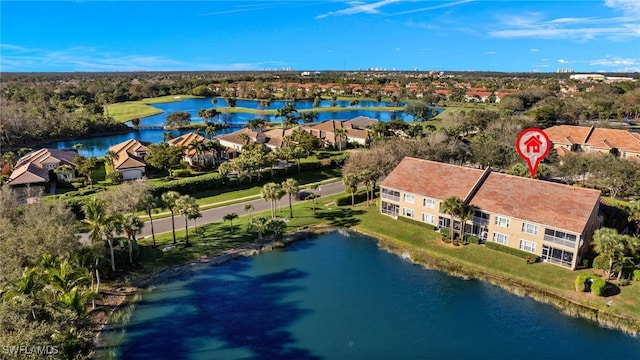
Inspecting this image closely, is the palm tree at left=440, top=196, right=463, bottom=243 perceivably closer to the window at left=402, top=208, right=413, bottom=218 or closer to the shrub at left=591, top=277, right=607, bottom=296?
the window at left=402, top=208, right=413, bottom=218

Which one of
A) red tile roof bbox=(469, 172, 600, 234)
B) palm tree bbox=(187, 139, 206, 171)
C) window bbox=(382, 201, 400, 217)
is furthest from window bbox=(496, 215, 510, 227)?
palm tree bbox=(187, 139, 206, 171)

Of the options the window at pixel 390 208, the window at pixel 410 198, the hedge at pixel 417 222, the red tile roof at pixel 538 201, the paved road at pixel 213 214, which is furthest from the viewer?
the window at pixel 390 208

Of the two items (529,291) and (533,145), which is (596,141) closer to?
(533,145)

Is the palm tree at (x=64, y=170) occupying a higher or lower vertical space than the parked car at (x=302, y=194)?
higher

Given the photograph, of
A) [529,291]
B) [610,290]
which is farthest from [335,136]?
[610,290]

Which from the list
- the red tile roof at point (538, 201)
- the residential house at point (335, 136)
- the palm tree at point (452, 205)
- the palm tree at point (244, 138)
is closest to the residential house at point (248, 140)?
the palm tree at point (244, 138)

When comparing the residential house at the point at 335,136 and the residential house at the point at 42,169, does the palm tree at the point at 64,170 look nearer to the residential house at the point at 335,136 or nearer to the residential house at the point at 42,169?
the residential house at the point at 42,169

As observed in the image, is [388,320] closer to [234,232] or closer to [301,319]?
[301,319]
